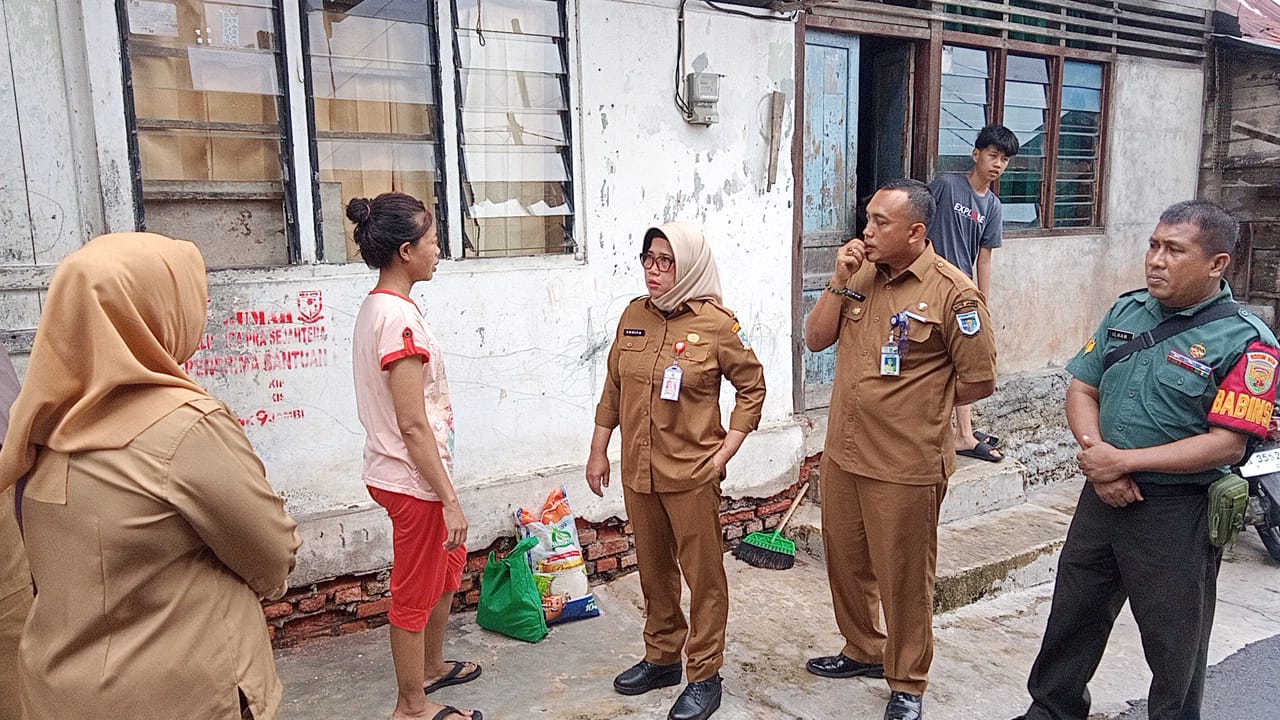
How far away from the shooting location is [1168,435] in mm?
2777

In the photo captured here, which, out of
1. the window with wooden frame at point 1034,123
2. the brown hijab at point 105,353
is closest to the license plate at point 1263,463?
the window with wooden frame at point 1034,123

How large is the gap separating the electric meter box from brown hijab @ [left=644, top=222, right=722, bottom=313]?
1517 mm

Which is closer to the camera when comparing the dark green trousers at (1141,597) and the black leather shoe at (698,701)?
the dark green trousers at (1141,597)

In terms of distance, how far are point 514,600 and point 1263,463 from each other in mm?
3756

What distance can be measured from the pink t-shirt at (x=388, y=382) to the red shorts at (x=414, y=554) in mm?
46

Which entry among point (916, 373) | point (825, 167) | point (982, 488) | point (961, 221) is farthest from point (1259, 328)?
point (825, 167)

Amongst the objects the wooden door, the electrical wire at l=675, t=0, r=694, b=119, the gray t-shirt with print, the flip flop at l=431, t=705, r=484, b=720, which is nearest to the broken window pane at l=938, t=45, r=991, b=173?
the wooden door

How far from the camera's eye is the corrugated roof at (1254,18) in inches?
284

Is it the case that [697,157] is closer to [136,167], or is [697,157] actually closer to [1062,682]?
[136,167]

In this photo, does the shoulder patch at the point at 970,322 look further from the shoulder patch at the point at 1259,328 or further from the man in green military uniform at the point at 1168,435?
the shoulder patch at the point at 1259,328

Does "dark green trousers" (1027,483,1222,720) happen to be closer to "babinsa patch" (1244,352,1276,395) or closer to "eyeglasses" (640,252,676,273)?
"babinsa patch" (1244,352,1276,395)

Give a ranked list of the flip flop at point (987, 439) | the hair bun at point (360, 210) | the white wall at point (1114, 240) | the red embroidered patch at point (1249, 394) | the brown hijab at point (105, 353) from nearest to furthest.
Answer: the brown hijab at point (105, 353) → the red embroidered patch at point (1249, 394) → the hair bun at point (360, 210) → the flip flop at point (987, 439) → the white wall at point (1114, 240)

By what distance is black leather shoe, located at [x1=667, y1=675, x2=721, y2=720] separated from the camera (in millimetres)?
3184

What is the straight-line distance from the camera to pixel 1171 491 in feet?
9.16
